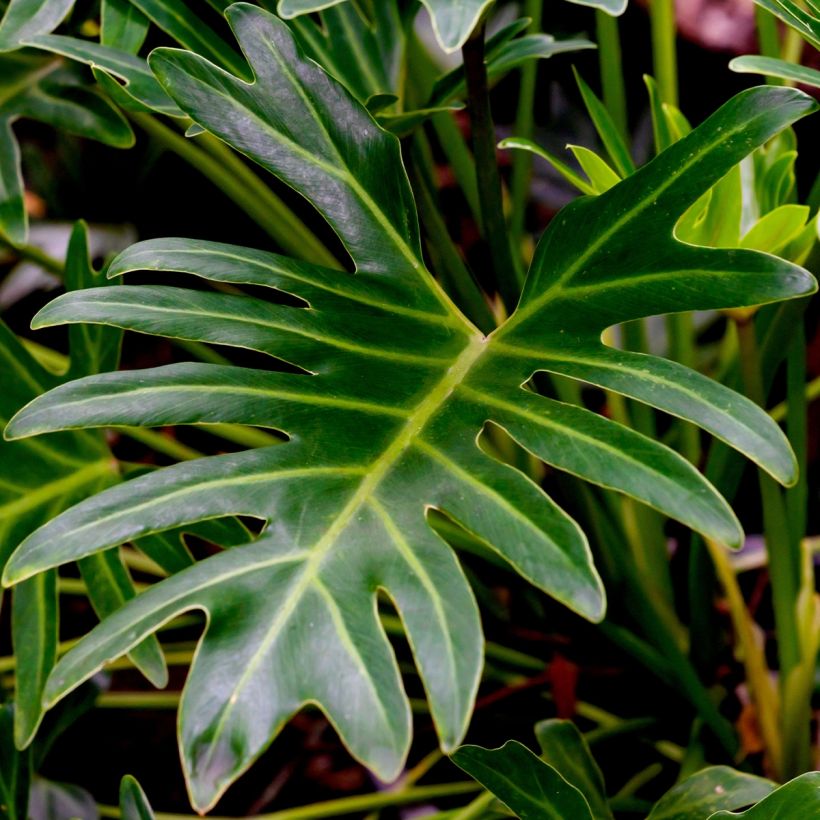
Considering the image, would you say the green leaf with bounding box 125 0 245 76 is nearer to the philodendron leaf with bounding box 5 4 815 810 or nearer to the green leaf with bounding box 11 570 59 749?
the philodendron leaf with bounding box 5 4 815 810

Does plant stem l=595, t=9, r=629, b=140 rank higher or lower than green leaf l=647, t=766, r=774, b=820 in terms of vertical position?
higher

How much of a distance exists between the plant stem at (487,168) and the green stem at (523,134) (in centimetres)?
33

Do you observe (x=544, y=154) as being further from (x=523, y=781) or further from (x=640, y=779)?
(x=640, y=779)

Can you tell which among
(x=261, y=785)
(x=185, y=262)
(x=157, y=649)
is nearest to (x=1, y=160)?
(x=185, y=262)

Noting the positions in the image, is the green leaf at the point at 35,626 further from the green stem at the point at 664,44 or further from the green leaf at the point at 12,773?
the green stem at the point at 664,44

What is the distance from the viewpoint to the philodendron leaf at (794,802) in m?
0.55

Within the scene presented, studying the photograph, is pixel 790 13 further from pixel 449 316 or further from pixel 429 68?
pixel 429 68

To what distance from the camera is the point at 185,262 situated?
595mm

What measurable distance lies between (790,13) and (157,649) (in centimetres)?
60

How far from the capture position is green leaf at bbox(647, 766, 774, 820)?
0.66 meters

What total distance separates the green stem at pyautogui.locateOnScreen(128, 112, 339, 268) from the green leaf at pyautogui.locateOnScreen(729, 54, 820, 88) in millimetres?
618

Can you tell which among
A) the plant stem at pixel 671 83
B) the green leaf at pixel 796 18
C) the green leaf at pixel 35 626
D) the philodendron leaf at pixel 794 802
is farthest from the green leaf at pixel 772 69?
the green leaf at pixel 35 626

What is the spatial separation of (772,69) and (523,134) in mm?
517

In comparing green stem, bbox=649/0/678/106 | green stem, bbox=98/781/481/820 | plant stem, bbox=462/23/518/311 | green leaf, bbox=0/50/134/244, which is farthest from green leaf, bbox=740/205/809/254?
green stem, bbox=98/781/481/820
